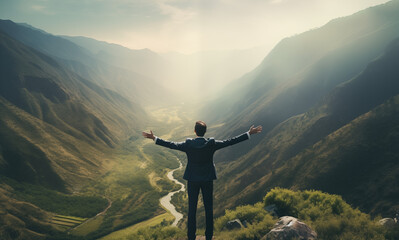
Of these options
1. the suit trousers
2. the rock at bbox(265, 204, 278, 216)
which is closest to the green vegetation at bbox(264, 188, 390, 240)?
the rock at bbox(265, 204, 278, 216)

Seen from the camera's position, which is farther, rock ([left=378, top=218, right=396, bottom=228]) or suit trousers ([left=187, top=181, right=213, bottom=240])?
rock ([left=378, top=218, right=396, bottom=228])

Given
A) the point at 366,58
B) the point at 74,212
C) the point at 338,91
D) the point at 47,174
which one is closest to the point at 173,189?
the point at 74,212

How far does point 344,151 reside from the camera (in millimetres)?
70188

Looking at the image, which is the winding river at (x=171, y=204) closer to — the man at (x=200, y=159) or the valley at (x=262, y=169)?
the valley at (x=262, y=169)

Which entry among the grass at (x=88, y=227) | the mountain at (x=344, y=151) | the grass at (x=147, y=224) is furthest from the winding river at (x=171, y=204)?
the grass at (x=88, y=227)

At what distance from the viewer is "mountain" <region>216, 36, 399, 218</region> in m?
56.0

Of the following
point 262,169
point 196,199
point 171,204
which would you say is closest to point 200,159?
point 196,199

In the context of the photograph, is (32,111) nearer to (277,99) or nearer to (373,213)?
(277,99)

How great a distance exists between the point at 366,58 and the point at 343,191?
133562 mm

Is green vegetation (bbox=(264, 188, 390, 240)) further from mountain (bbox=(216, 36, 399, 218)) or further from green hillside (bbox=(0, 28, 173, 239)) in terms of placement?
green hillside (bbox=(0, 28, 173, 239))

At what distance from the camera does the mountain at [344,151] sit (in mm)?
56000

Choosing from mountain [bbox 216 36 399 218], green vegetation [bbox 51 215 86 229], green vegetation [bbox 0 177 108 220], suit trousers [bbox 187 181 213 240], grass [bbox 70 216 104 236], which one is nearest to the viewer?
suit trousers [bbox 187 181 213 240]

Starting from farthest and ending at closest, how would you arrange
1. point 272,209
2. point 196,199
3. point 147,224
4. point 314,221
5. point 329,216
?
point 147,224 < point 272,209 < point 314,221 < point 329,216 < point 196,199

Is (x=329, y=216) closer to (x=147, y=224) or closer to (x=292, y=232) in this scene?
(x=292, y=232)
